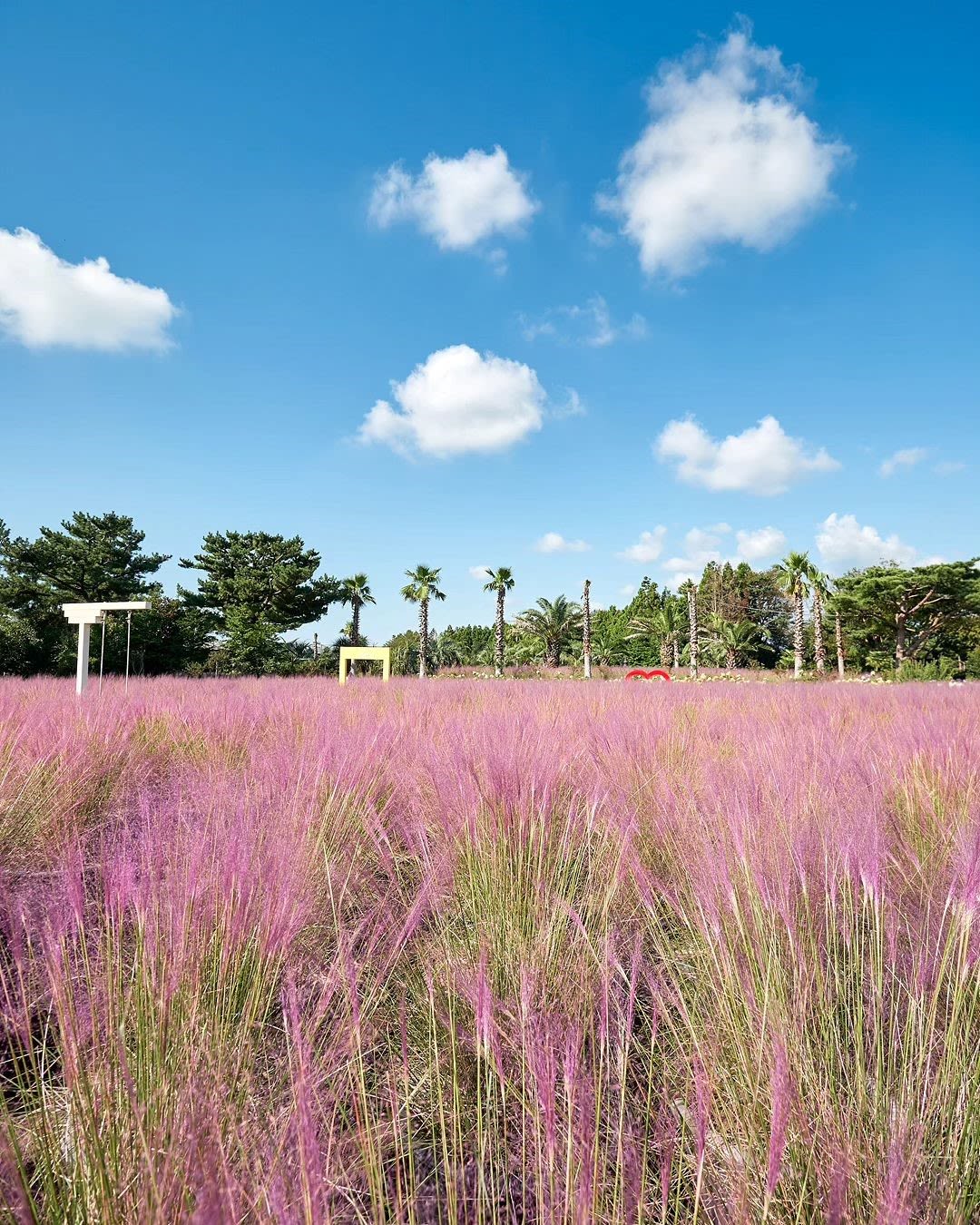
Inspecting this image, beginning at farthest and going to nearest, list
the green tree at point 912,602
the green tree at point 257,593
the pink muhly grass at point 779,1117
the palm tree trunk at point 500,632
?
the green tree at point 912,602, the palm tree trunk at point 500,632, the green tree at point 257,593, the pink muhly grass at point 779,1117

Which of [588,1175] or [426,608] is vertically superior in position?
[426,608]

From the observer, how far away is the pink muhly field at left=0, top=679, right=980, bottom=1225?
0.75 meters

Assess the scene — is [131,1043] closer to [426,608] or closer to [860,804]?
[860,804]

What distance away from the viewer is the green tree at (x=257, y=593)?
73.5 feet

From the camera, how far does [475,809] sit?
179 centimetres

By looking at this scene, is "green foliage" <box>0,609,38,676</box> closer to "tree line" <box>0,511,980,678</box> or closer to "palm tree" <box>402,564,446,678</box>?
"tree line" <box>0,511,980,678</box>

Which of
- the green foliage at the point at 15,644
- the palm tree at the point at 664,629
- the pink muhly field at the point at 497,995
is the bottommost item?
the pink muhly field at the point at 497,995

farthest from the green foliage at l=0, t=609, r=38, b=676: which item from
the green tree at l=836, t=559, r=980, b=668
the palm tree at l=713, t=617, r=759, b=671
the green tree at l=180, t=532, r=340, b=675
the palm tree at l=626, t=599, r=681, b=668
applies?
the green tree at l=836, t=559, r=980, b=668

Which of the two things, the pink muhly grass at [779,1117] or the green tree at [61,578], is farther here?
the green tree at [61,578]

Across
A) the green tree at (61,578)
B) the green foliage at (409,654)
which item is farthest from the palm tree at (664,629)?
the green tree at (61,578)

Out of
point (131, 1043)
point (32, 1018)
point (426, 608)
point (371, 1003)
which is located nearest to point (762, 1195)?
point (371, 1003)

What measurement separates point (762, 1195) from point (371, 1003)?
2.36 ft

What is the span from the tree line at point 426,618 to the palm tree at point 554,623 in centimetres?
8

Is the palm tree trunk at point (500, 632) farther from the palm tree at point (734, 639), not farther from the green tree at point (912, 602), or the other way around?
the green tree at point (912, 602)
